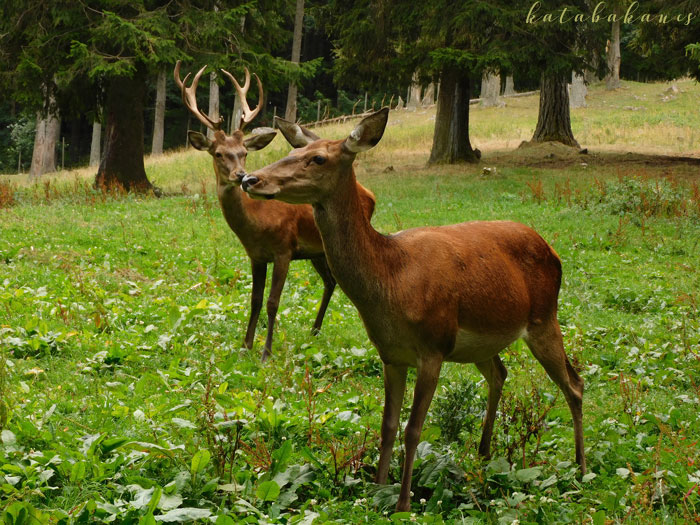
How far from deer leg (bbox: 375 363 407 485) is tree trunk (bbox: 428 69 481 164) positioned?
58.3ft

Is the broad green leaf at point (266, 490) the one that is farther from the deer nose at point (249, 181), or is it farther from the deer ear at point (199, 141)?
the deer ear at point (199, 141)

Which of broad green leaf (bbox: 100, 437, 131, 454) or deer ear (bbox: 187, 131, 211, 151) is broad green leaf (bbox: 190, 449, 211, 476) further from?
deer ear (bbox: 187, 131, 211, 151)

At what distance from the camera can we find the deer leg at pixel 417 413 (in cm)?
438

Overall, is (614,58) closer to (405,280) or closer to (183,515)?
(405,280)

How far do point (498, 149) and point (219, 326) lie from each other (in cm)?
1909

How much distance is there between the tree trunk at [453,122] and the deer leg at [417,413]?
18.0 m

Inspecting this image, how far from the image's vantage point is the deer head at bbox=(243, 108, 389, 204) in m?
4.15

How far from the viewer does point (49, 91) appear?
19.8 m

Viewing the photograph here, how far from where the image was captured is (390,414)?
464 centimetres

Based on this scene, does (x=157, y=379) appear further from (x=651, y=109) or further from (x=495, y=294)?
(x=651, y=109)

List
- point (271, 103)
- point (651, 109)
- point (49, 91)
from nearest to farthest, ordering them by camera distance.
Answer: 1. point (49, 91)
2. point (651, 109)
3. point (271, 103)

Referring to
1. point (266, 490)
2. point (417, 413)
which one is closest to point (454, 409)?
point (417, 413)

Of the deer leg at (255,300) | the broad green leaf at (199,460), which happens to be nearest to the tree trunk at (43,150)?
the deer leg at (255,300)

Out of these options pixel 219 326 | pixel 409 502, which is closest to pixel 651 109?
pixel 219 326
